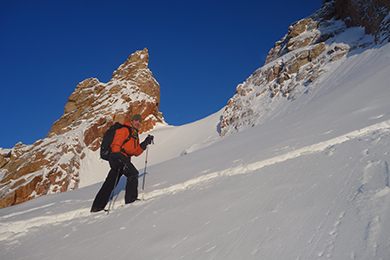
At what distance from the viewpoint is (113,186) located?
4.11 meters

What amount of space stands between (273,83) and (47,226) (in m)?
20.8

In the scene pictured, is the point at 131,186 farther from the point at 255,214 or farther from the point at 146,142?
the point at 255,214

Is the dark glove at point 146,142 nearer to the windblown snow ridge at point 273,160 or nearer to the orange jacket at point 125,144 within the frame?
the orange jacket at point 125,144

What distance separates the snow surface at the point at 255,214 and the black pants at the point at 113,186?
219 mm

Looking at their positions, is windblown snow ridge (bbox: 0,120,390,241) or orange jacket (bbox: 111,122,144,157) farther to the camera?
orange jacket (bbox: 111,122,144,157)

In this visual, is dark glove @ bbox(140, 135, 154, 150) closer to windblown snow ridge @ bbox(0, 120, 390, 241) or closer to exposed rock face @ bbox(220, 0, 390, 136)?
windblown snow ridge @ bbox(0, 120, 390, 241)

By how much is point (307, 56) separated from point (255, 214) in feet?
68.9

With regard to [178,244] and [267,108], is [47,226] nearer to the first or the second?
[178,244]

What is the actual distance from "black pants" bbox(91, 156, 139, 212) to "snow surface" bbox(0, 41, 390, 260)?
22cm

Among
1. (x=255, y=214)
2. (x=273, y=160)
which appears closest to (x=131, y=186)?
(x=255, y=214)

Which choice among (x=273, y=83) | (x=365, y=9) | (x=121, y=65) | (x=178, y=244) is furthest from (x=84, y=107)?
(x=178, y=244)

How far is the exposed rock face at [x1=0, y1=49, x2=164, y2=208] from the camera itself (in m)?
21.7

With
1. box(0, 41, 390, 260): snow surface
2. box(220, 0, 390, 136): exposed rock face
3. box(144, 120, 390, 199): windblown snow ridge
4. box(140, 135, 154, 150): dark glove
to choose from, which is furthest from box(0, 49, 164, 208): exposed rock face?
box(0, 41, 390, 260): snow surface

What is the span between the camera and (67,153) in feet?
85.9
